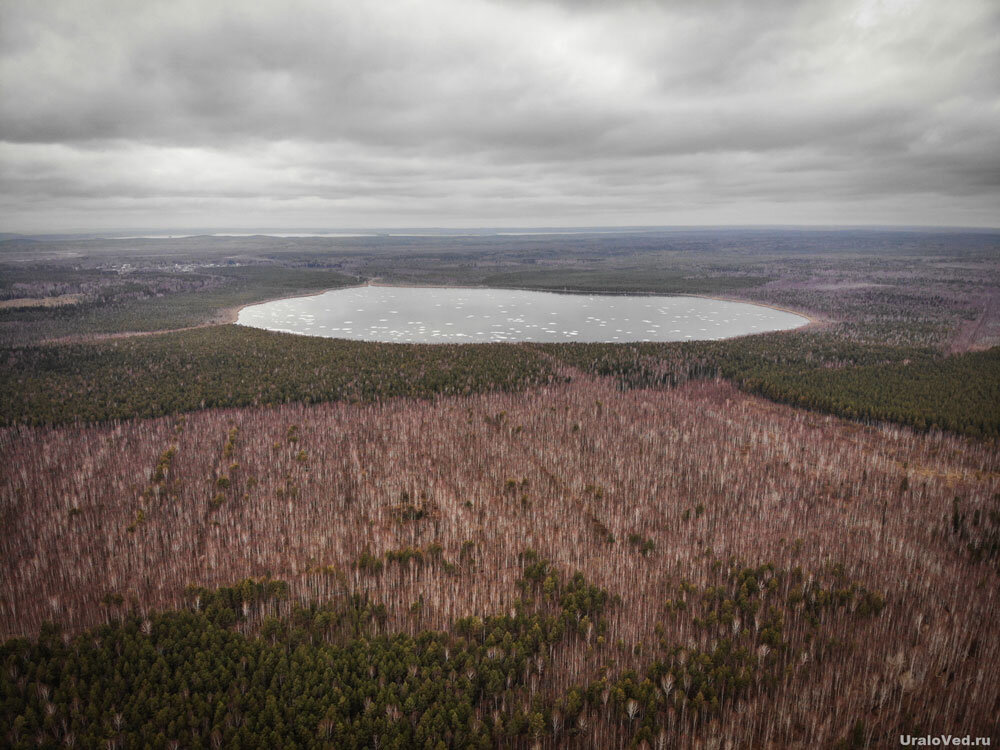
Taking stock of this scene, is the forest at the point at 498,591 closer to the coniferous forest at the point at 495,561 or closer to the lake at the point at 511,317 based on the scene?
the coniferous forest at the point at 495,561

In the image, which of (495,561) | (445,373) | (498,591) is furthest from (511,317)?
(498,591)

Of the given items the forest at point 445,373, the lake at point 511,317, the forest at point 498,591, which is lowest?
the forest at point 498,591

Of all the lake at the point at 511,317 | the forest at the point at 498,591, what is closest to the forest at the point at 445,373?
the forest at the point at 498,591

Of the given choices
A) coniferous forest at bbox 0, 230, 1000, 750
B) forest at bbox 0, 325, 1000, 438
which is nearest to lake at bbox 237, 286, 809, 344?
forest at bbox 0, 325, 1000, 438

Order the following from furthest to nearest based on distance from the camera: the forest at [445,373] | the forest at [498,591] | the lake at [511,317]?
the lake at [511,317]
the forest at [445,373]
the forest at [498,591]

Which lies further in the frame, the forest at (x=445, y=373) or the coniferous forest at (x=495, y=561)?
the forest at (x=445, y=373)

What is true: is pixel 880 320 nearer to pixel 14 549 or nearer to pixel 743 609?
pixel 743 609
